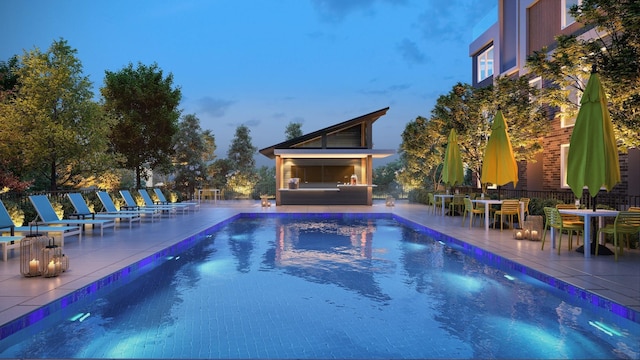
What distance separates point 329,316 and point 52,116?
12.6 m

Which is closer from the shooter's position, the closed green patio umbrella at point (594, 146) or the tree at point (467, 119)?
the closed green patio umbrella at point (594, 146)

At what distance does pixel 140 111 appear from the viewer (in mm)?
20578

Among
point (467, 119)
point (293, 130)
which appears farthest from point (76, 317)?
point (293, 130)

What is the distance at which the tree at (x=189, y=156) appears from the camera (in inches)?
1120

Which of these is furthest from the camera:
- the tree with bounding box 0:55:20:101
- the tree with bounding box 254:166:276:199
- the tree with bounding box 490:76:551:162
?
the tree with bounding box 254:166:276:199

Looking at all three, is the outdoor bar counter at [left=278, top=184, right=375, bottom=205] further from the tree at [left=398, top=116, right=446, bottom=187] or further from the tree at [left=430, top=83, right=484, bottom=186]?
the tree at [left=430, top=83, right=484, bottom=186]

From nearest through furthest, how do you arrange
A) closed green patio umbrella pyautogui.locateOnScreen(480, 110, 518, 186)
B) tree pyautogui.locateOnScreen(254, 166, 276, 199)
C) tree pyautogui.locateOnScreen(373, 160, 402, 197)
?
1. closed green patio umbrella pyautogui.locateOnScreen(480, 110, 518, 186)
2. tree pyautogui.locateOnScreen(254, 166, 276, 199)
3. tree pyautogui.locateOnScreen(373, 160, 402, 197)

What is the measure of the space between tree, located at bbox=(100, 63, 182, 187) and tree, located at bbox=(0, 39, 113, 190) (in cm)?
538

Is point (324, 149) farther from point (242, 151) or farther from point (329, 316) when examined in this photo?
point (329, 316)

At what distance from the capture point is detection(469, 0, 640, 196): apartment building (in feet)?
45.7

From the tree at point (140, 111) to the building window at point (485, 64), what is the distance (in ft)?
53.1

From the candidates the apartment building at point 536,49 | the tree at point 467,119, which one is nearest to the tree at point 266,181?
the apartment building at point 536,49

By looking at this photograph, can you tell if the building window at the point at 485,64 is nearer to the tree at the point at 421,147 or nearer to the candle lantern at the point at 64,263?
the tree at the point at 421,147

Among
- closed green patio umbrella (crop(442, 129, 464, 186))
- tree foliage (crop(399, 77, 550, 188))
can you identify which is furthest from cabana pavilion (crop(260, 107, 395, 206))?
closed green patio umbrella (crop(442, 129, 464, 186))
